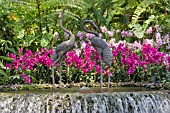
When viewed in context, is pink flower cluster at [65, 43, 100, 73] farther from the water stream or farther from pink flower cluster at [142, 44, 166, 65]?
the water stream

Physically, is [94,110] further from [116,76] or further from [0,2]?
[0,2]

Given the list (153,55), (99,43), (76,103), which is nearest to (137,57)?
(153,55)

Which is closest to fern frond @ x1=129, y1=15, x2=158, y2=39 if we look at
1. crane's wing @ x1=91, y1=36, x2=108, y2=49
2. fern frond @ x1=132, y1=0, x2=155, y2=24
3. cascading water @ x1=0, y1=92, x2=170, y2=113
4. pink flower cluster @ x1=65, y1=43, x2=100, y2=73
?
fern frond @ x1=132, y1=0, x2=155, y2=24

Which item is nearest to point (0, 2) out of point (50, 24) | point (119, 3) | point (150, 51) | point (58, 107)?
point (50, 24)

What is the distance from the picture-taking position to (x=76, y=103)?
4391 mm

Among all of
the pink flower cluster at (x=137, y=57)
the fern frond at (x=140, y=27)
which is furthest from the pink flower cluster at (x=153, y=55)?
the fern frond at (x=140, y=27)

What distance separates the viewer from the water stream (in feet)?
14.4

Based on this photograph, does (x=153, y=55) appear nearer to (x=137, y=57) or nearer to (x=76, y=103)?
(x=137, y=57)

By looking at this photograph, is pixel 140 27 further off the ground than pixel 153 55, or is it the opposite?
pixel 140 27

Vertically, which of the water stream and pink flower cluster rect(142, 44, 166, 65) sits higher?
pink flower cluster rect(142, 44, 166, 65)

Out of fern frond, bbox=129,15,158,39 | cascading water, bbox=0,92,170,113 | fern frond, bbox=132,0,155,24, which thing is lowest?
cascading water, bbox=0,92,170,113

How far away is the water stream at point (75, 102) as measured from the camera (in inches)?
173

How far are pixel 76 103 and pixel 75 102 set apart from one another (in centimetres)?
2

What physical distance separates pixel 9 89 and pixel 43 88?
533mm
